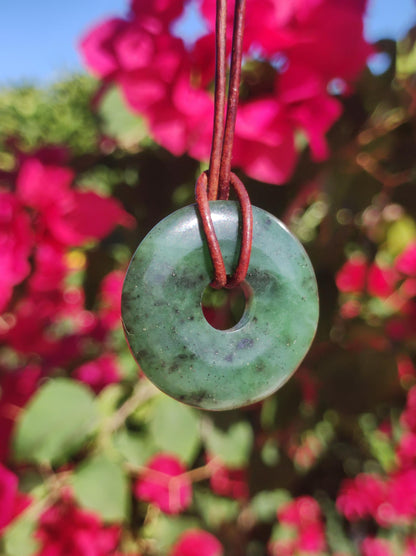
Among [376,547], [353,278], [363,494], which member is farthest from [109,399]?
[376,547]

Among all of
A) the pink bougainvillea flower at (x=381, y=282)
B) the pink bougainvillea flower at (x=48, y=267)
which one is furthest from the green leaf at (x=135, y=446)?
the pink bougainvillea flower at (x=381, y=282)

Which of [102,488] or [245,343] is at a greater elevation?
[245,343]

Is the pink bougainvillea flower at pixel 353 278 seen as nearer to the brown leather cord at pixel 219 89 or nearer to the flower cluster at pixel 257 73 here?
the flower cluster at pixel 257 73

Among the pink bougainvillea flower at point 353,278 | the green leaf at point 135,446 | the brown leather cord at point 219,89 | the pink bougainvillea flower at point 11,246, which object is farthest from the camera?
the pink bougainvillea flower at point 353,278

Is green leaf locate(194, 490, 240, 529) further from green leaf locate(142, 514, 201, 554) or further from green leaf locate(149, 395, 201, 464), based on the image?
green leaf locate(149, 395, 201, 464)

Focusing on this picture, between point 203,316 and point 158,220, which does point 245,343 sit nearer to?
point 203,316

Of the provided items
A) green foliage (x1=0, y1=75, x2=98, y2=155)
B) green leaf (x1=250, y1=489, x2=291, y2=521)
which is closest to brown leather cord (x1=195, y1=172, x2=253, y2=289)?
green leaf (x1=250, y1=489, x2=291, y2=521)
